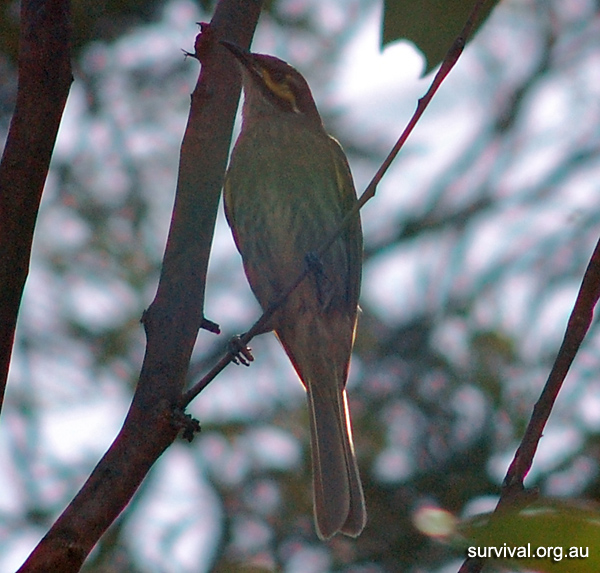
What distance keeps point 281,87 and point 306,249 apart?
1036 mm

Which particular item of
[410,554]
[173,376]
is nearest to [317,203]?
[173,376]

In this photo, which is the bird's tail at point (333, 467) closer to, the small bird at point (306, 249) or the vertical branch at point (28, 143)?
the small bird at point (306, 249)

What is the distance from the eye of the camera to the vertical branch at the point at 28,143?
2113mm

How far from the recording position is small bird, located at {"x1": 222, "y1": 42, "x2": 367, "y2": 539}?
4.16 meters

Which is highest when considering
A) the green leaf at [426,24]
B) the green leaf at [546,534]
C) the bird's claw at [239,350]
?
the bird's claw at [239,350]

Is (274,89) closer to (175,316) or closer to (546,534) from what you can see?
(175,316)

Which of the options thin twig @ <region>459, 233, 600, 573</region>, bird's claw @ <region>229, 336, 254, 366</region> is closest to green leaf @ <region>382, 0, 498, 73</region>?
thin twig @ <region>459, 233, 600, 573</region>

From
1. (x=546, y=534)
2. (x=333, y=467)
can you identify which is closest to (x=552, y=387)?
(x=546, y=534)

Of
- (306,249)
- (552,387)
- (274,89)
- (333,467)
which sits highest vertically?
(274,89)

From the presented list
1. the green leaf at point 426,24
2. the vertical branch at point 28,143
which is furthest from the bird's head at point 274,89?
the green leaf at point 426,24

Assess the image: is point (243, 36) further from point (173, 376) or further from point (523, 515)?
point (523, 515)

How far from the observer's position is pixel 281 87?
501cm

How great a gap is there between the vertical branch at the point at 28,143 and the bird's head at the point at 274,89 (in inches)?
110

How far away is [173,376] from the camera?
2.34 metres
